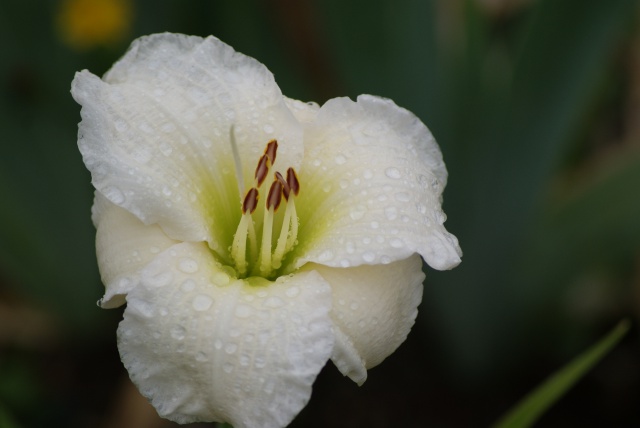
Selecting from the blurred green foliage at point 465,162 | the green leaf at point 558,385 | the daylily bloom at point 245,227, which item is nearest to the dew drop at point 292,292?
the daylily bloom at point 245,227

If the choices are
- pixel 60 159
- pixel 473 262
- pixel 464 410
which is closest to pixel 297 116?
pixel 473 262

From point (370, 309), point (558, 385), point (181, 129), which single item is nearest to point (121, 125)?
point (181, 129)

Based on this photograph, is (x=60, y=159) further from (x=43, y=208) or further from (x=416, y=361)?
(x=416, y=361)

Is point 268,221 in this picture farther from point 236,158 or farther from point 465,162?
point 465,162

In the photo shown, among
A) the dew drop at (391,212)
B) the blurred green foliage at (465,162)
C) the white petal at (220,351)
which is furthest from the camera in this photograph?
the blurred green foliage at (465,162)

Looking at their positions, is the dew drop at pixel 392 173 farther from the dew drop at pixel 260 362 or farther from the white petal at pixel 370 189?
the dew drop at pixel 260 362

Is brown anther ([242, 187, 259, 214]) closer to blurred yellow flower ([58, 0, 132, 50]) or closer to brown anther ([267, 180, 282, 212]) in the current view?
brown anther ([267, 180, 282, 212])

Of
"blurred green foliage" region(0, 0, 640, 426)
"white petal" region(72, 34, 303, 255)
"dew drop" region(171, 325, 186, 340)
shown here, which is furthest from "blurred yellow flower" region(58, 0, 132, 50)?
"dew drop" region(171, 325, 186, 340)

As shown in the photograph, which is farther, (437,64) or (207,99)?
(437,64)
